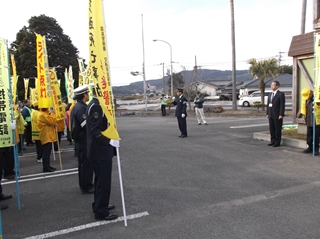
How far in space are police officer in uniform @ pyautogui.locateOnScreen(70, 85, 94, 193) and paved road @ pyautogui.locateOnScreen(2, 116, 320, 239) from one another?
0.25m

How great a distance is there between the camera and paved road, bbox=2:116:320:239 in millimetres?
3516

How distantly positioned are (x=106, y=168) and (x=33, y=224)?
1.29 m

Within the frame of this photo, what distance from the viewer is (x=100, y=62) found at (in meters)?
3.73

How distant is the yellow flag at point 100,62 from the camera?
3.68 m

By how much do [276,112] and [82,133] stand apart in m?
5.96

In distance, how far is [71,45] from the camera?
110 ft

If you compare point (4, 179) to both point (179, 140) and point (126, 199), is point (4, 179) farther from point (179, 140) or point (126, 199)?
point (179, 140)

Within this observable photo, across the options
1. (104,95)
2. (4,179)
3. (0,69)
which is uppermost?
(0,69)

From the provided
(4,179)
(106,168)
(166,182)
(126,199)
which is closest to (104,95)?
(106,168)

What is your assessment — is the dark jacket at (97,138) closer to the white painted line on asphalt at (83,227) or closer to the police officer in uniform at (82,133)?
the white painted line on asphalt at (83,227)

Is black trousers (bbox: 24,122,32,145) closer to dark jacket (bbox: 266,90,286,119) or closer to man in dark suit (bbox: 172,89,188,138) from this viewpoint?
man in dark suit (bbox: 172,89,188,138)

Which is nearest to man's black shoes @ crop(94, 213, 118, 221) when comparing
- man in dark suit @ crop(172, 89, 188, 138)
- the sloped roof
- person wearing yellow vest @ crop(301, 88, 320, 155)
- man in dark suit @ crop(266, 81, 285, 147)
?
person wearing yellow vest @ crop(301, 88, 320, 155)

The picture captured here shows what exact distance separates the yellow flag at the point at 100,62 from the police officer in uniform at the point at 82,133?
1.25 m

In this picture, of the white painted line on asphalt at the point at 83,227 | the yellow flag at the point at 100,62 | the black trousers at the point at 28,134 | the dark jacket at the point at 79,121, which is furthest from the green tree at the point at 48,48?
the white painted line on asphalt at the point at 83,227
